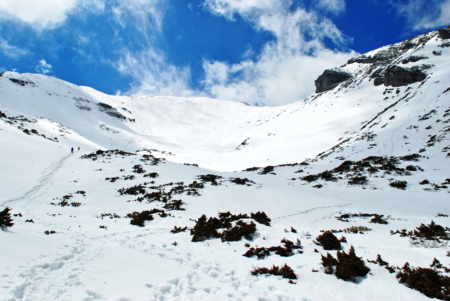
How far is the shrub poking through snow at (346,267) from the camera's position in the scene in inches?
213

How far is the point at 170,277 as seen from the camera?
587cm

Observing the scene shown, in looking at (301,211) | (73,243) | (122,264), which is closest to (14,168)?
(73,243)

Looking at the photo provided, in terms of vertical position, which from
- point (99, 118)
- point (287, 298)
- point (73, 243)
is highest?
point (99, 118)

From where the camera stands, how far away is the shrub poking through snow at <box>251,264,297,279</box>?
5797mm

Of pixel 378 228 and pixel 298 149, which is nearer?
pixel 378 228

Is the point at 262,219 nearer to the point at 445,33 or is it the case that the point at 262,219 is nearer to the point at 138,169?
the point at 138,169

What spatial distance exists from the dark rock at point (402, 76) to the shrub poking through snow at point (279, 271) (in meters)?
84.1

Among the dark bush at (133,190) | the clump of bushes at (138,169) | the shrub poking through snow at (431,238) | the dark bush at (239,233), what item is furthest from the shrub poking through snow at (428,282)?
the clump of bushes at (138,169)

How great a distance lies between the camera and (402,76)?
71.3m

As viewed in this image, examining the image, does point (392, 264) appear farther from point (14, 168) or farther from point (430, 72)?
point (430, 72)

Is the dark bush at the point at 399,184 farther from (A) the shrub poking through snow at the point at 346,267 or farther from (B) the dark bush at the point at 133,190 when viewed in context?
(B) the dark bush at the point at 133,190

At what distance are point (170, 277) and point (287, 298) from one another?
2899 millimetres

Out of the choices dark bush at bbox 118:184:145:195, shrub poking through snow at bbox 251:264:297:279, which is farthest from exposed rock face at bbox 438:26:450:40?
shrub poking through snow at bbox 251:264:297:279

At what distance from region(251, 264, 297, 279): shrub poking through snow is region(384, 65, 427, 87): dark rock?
8415cm
